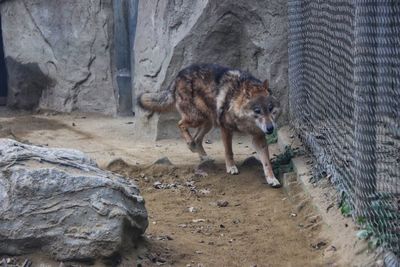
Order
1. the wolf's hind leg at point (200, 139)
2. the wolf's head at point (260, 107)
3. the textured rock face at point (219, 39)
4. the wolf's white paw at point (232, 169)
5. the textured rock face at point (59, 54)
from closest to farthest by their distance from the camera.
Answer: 1. the wolf's head at point (260, 107)
2. the wolf's white paw at point (232, 169)
3. the wolf's hind leg at point (200, 139)
4. the textured rock face at point (219, 39)
5. the textured rock face at point (59, 54)

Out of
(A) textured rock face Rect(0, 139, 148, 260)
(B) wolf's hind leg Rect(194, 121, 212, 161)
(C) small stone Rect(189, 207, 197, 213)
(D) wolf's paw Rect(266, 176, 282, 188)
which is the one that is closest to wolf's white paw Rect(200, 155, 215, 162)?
(B) wolf's hind leg Rect(194, 121, 212, 161)

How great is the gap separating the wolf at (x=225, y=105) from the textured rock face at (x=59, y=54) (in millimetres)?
3666

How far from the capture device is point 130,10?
35.5ft

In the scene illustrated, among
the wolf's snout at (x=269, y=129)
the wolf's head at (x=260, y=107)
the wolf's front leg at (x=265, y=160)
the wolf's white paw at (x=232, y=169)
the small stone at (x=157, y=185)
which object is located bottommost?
the wolf's white paw at (x=232, y=169)

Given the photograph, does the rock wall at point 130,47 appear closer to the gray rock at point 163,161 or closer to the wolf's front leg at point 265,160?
the gray rock at point 163,161

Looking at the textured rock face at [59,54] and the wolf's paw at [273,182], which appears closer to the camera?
the wolf's paw at [273,182]

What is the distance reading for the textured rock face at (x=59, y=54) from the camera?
37.6 ft

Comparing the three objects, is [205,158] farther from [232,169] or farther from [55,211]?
[55,211]

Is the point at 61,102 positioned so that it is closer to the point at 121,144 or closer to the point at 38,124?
the point at 38,124

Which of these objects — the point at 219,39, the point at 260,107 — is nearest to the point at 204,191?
the point at 260,107

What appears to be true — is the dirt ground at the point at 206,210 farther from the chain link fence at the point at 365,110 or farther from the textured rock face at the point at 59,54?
the textured rock face at the point at 59,54

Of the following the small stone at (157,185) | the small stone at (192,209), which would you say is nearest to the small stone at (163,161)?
the small stone at (157,185)

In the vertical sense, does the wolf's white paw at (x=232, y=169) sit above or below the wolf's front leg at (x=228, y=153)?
below

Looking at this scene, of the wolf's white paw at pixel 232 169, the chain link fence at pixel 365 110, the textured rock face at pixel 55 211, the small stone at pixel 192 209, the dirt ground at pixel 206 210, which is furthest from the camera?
the wolf's white paw at pixel 232 169
